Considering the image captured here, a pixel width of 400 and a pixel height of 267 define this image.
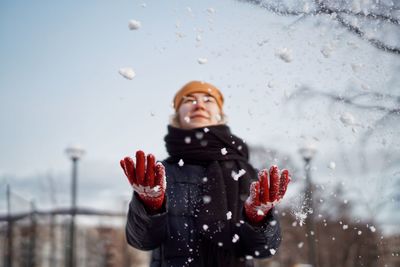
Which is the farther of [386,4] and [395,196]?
[395,196]

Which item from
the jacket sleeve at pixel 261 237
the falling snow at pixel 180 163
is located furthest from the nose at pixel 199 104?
the jacket sleeve at pixel 261 237

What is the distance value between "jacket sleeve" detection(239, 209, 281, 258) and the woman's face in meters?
0.90

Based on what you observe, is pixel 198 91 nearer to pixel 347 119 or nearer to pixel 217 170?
pixel 217 170

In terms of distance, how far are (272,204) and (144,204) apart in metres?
0.68

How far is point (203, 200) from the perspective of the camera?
2.70m

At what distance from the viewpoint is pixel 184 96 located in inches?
133

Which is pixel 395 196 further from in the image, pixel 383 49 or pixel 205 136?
pixel 205 136

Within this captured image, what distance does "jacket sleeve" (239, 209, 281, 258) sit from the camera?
7.78 ft

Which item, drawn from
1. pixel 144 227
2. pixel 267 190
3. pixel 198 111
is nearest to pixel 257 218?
pixel 267 190

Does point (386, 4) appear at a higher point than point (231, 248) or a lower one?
higher

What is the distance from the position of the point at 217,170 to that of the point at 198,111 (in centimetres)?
60

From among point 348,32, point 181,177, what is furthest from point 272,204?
point 348,32

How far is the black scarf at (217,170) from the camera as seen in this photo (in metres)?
2.56

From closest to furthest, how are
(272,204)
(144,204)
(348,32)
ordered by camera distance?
(272,204) → (144,204) → (348,32)
